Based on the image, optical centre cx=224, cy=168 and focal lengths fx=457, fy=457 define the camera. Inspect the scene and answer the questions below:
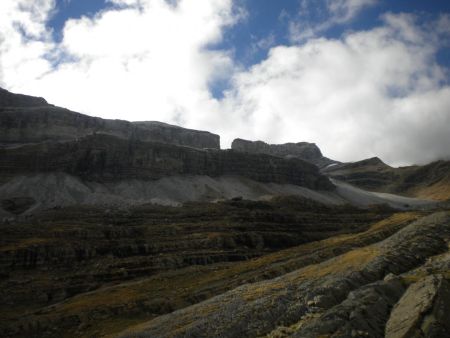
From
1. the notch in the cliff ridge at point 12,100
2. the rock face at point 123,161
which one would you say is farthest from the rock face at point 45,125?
the rock face at point 123,161

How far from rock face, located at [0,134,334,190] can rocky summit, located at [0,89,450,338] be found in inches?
16.9

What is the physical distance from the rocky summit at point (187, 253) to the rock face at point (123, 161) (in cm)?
43

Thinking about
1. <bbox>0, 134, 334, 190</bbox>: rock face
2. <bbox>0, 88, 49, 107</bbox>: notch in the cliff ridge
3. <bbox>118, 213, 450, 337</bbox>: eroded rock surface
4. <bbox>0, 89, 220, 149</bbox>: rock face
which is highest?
<bbox>0, 88, 49, 107</bbox>: notch in the cliff ridge

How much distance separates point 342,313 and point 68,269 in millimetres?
48177

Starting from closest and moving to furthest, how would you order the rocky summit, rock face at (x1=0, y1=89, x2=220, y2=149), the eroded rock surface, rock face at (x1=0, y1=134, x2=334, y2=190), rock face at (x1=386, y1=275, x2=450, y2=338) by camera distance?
rock face at (x1=386, y1=275, x2=450, y2=338) < the eroded rock surface < the rocky summit < rock face at (x1=0, y1=134, x2=334, y2=190) < rock face at (x1=0, y1=89, x2=220, y2=149)

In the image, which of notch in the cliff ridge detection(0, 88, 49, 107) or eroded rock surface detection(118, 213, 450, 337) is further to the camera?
notch in the cliff ridge detection(0, 88, 49, 107)

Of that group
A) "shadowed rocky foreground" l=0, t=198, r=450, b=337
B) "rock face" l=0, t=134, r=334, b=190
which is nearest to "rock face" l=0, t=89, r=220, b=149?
"rock face" l=0, t=134, r=334, b=190

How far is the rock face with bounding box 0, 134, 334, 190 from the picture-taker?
139m

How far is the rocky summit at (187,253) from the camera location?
25047mm

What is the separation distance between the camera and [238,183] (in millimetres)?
162750

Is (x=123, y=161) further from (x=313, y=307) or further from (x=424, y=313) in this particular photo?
(x=424, y=313)

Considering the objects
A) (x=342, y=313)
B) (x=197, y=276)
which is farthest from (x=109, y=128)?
(x=342, y=313)

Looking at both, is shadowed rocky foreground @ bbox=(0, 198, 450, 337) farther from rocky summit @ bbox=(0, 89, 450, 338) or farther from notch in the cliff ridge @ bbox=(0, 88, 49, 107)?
notch in the cliff ridge @ bbox=(0, 88, 49, 107)

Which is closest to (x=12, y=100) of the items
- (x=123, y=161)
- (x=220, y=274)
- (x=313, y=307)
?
(x=123, y=161)
